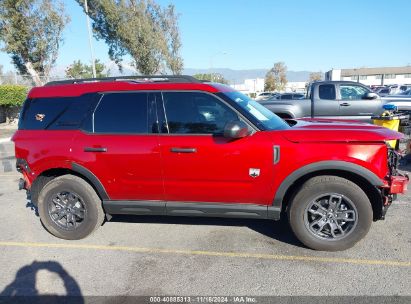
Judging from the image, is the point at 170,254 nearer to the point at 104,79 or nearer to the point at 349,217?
the point at 349,217

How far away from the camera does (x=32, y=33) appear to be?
1877 cm

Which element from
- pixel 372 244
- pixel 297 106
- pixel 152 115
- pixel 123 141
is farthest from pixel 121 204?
pixel 297 106

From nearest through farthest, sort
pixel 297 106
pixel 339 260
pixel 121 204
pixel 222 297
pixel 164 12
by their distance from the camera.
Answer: pixel 222 297 → pixel 339 260 → pixel 121 204 → pixel 297 106 → pixel 164 12

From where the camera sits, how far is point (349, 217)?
342cm

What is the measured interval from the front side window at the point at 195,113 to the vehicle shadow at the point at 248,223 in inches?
57.3

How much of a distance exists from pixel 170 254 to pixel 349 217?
78.3 inches

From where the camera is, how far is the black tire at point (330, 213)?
3.33m

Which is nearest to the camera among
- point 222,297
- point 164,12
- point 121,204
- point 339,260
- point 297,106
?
point 222,297

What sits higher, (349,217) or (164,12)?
(164,12)

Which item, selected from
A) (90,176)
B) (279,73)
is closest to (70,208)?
(90,176)

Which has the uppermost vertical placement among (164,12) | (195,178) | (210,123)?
(164,12)

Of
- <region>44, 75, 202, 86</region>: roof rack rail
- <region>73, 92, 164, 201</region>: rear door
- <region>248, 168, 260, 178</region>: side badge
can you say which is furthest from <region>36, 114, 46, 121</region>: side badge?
<region>248, 168, 260, 178</region>: side badge

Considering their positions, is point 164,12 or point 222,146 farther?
point 164,12

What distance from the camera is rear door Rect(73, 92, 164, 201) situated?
11.9 ft
